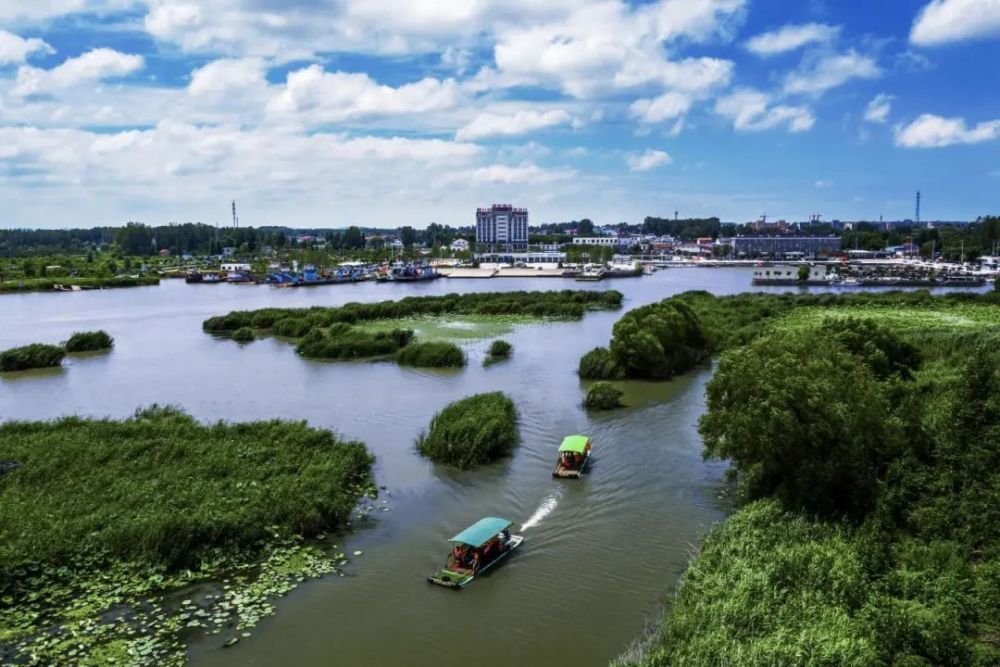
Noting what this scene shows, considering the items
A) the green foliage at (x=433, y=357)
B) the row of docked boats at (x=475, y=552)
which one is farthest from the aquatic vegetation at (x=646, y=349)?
the row of docked boats at (x=475, y=552)

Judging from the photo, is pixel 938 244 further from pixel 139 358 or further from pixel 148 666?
pixel 148 666

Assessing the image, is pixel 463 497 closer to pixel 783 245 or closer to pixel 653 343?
pixel 653 343

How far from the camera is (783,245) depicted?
19612 centimetres

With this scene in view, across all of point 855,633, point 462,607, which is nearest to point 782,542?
point 855,633

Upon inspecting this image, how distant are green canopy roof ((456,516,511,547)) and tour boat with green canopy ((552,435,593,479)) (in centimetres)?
484

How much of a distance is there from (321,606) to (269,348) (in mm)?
33759

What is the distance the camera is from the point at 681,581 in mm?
13914

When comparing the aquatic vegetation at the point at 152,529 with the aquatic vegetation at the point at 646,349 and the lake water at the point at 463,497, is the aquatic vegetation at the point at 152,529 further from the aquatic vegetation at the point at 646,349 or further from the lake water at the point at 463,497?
the aquatic vegetation at the point at 646,349

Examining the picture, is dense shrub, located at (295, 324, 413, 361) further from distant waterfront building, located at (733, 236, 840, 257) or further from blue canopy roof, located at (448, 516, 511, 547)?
distant waterfront building, located at (733, 236, 840, 257)

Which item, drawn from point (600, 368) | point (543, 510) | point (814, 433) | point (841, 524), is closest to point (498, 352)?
point (600, 368)

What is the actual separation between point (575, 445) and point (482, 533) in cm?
687

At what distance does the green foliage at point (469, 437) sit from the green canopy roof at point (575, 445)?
2128 mm

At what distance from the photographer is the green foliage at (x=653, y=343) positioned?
33188mm

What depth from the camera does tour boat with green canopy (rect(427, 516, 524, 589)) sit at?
14.6 meters
